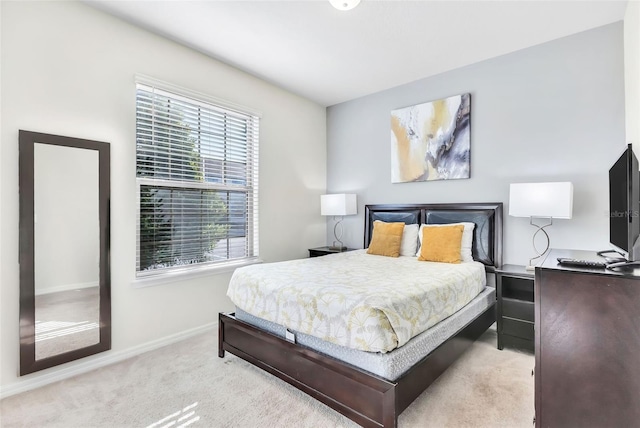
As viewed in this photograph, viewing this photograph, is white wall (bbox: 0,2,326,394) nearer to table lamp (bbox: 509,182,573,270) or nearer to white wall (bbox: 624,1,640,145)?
table lamp (bbox: 509,182,573,270)

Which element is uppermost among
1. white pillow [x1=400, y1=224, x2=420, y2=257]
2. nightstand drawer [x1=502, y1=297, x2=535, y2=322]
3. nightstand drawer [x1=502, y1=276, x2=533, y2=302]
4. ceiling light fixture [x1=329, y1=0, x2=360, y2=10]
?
ceiling light fixture [x1=329, y1=0, x2=360, y2=10]

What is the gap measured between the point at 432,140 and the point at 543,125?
1098mm

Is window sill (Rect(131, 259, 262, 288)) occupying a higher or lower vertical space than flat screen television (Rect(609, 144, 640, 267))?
lower

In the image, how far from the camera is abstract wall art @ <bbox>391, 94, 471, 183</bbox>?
3.54 meters

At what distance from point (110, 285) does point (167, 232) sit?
2.18ft

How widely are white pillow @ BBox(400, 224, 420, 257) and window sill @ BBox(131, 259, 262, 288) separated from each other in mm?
1889

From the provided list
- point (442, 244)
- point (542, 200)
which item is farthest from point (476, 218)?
point (542, 200)

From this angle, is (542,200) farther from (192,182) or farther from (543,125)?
(192,182)

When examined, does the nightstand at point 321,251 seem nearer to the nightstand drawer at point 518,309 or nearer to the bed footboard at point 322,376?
the bed footboard at point 322,376

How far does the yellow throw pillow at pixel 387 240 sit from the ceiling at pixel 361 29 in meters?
1.85

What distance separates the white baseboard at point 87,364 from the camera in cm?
215

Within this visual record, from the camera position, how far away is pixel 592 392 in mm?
1350

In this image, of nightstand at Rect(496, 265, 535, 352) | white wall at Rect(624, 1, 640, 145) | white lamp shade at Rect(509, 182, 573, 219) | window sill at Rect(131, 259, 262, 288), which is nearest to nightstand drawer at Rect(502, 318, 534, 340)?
nightstand at Rect(496, 265, 535, 352)

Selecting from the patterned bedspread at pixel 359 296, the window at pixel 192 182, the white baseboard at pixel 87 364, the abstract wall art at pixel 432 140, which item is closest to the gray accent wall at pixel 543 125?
the abstract wall art at pixel 432 140
